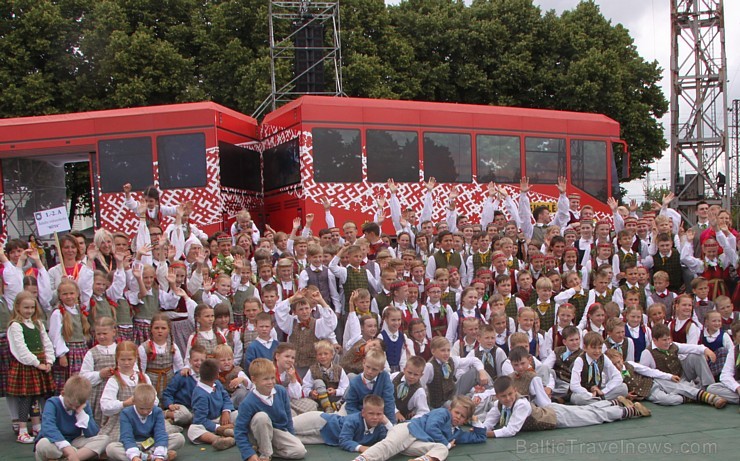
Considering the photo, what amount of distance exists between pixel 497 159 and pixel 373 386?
27.8ft

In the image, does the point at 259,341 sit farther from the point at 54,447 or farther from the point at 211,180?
the point at 211,180

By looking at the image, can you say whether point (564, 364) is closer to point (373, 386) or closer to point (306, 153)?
point (373, 386)

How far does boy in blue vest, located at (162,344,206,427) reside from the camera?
6.25 meters

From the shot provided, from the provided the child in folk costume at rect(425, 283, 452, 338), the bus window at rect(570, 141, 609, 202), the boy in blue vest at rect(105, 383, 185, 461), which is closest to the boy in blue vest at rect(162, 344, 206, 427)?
the boy in blue vest at rect(105, 383, 185, 461)

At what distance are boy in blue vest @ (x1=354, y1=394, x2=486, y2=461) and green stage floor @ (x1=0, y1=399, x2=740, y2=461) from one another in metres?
0.09

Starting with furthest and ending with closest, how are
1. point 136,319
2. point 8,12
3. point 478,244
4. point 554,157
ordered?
point 8,12 < point 554,157 < point 478,244 < point 136,319

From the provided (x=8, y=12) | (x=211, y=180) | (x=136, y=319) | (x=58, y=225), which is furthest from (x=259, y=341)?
(x=8, y=12)

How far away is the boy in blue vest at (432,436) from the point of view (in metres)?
5.17

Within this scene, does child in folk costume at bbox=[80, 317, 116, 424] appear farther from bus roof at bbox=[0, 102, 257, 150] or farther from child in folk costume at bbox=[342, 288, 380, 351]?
bus roof at bbox=[0, 102, 257, 150]

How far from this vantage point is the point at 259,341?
6.64 m

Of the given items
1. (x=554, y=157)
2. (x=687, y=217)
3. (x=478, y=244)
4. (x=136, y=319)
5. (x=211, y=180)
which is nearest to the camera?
(x=136, y=319)

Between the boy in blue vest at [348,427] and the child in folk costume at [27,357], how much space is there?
233 centimetres

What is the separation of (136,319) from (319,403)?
7.07 ft

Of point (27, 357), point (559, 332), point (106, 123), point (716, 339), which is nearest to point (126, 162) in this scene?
point (106, 123)
